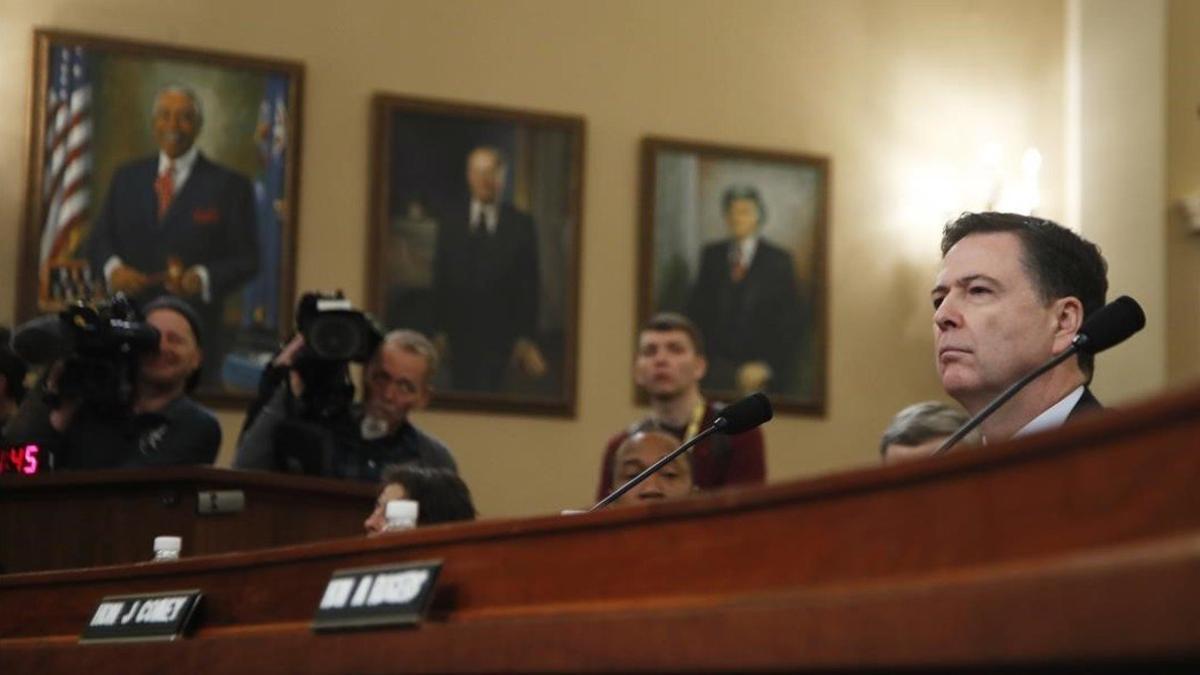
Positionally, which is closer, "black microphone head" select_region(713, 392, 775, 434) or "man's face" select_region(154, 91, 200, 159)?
"black microphone head" select_region(713, 392, 775, 434)

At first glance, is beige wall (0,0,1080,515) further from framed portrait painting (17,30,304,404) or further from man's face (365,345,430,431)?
man's face (365,345,430,431)

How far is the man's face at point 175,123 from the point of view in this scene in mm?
9484

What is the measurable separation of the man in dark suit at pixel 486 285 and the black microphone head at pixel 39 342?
11.0 ft

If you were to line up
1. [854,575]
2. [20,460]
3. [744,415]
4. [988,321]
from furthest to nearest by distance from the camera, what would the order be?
[20,460] < [988,321] < [744,415] < [854,575]

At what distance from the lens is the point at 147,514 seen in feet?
20.3

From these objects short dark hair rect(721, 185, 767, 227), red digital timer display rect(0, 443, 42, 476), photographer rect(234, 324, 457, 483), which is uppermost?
short dark hair rect(721, 185, 767, 227)

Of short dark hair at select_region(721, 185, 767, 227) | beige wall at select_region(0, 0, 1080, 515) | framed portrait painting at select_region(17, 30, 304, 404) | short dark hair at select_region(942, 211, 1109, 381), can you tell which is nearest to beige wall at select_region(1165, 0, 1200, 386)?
beige wall at select_region(0, 0, 1080, 515)

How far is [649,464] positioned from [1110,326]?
8.67ft

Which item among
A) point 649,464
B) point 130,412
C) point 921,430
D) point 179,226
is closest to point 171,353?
point 130,412

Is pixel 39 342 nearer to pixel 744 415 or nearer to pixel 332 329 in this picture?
pixel 332 329

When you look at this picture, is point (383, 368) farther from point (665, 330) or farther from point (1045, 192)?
point (1045, 192)

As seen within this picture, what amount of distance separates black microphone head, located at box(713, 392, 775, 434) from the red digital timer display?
348 cm

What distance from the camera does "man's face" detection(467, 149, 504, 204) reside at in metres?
10.1

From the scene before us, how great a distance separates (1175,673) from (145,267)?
26.4ft
